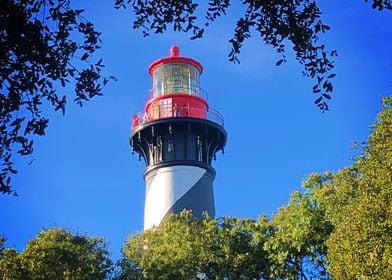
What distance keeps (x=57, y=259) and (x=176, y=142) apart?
44.3 feet

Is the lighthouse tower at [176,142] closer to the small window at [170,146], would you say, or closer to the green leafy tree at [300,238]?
the small window at [170,146]

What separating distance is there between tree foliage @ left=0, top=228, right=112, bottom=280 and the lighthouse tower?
771 centimetres

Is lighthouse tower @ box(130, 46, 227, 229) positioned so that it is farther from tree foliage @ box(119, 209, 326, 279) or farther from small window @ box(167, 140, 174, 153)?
tree foliage @ box(119, 209, 326, 279)

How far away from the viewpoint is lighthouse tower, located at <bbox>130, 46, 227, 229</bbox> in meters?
38.3

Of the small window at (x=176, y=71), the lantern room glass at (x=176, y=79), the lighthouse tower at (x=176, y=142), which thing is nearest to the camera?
the lighthouse tower at (x=176, y=142)

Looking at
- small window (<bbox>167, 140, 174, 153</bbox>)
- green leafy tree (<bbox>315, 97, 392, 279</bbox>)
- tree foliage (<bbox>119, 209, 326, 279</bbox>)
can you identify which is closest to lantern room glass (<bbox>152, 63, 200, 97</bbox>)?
small window (<bbox>167, 140, 174, 153</bbox>)

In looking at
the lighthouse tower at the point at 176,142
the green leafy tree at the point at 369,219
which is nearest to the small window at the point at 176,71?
the lighthouse tower at the point at 176,142

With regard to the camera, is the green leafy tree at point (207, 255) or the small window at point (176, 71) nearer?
the green leafy tree at point (207, 255)

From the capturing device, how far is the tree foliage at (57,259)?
26906 mm

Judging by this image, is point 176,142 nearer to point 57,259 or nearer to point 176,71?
point 176,71

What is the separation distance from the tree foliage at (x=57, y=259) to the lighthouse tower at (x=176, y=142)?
7.71 metres

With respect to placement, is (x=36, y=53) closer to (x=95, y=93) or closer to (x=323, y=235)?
(x=95, y=93)

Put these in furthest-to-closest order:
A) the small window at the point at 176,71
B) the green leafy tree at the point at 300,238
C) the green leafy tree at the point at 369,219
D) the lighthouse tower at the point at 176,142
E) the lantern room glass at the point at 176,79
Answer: the small window at the point at 176,71
the lantern room glass at the point at 176,79
the lighthouse tower at the point at 176,142
the green leafy tree at the point at 300,238
the green leafy tree at the point at 369,219

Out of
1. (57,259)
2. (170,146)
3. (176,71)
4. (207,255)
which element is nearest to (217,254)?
(207,255)
